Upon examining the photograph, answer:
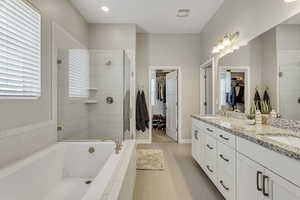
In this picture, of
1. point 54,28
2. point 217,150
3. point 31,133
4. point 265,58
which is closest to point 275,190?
point 217,150

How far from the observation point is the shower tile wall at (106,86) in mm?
3354

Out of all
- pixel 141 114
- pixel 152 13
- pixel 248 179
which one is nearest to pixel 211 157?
pixel 248 179

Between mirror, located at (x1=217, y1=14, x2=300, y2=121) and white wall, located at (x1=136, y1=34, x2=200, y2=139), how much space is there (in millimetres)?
1893

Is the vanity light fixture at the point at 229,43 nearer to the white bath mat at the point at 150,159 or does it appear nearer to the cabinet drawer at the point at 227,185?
the cabinet drawer at the point at 227,185

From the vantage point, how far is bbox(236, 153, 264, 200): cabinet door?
53.1 inches

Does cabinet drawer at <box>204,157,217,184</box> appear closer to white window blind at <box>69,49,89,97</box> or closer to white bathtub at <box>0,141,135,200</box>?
white bathtub at <box>0,141,135,200</box>

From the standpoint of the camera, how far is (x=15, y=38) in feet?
5.80

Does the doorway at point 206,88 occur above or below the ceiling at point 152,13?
below

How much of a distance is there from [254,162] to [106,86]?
8.60 feet

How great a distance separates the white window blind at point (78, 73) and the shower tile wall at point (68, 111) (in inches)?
4.4

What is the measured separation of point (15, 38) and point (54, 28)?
34.2 inches

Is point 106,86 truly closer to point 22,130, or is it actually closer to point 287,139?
point 22,130

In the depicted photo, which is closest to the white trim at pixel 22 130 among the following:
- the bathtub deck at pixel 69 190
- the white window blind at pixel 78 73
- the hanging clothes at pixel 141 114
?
the bathtub deck at pixel 69 190

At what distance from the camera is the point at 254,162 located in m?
1.42
